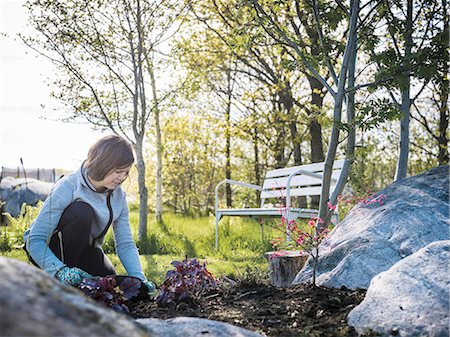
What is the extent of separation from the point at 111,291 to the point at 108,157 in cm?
81

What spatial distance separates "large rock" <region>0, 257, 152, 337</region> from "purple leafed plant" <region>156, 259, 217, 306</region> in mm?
1339

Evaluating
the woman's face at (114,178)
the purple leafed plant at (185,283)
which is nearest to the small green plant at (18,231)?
the woman's face at (114,178)

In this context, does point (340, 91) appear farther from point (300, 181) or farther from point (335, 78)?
point (300, 181)

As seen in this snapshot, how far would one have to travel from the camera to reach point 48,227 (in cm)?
278

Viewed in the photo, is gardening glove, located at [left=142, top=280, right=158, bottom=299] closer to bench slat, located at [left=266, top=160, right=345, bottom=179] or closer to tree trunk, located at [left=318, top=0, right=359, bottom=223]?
tree trunk, located at [left=318, top=0, right=359, bottom=223]

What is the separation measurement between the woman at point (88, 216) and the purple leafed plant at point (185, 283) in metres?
0.19

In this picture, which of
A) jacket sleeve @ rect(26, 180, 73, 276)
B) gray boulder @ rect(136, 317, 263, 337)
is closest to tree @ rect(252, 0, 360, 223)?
jacket sleeve @ rect(26, 180, 73, 276)

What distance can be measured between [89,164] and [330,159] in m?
1.83

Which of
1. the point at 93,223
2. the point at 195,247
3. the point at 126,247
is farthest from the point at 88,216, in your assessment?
the point at 195,247

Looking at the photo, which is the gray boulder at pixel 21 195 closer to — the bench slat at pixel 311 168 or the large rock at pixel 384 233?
the bench slat at pixel 311 168

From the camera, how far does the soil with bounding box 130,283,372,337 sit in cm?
197

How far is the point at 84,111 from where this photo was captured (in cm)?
706

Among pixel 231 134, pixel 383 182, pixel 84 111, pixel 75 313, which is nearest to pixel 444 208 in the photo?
pixel 75 313

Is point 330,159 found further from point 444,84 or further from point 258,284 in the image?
point 258,284
